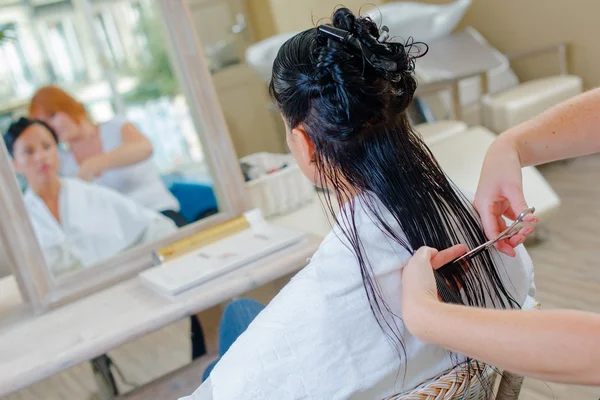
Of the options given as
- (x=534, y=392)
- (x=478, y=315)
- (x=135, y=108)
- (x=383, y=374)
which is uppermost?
(x=135, y=108)

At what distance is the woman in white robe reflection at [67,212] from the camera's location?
1115 mm

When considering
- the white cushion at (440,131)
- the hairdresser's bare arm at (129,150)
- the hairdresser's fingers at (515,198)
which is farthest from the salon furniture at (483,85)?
the hairdresser's fingers at (515,198)

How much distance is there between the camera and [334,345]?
2.17ft

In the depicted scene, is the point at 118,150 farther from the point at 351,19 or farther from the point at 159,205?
the point at 351,19

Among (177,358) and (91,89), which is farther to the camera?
(177,358)

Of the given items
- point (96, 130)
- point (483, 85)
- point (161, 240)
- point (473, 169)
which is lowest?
point (473, 169)

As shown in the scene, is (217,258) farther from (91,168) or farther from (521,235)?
(521,235)

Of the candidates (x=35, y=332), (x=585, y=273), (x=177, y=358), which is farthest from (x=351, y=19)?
(x=585, y=273)

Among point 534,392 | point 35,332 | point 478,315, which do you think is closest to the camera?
point 478,315

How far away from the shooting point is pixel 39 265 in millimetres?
1119

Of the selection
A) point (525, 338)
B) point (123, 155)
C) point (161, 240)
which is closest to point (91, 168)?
point (123, 155)

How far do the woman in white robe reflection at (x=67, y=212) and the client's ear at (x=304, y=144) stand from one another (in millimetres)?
607

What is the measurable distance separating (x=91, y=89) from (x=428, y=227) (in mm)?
789

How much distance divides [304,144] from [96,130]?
623 millimetres
